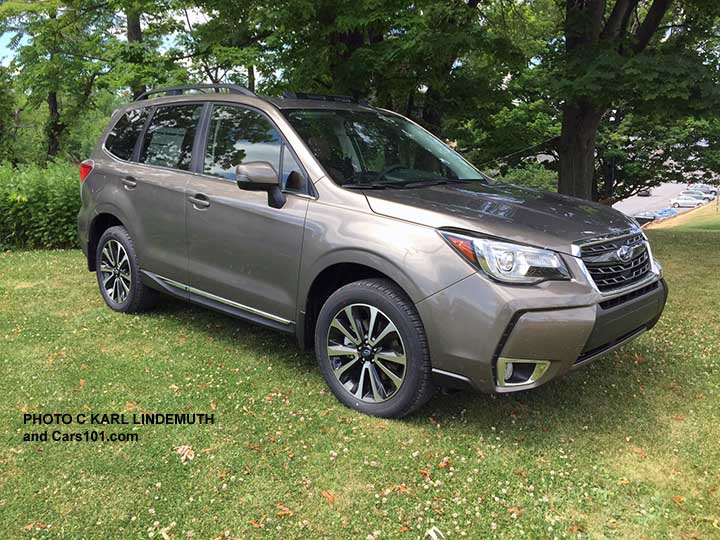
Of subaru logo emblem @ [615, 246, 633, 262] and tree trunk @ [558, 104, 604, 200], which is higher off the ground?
tree trunk @ [558, 104, 604, 200]

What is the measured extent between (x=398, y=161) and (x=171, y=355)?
7.16 feet

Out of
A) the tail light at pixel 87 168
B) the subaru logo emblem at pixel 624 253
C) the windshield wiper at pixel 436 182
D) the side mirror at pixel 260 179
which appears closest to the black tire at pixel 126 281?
the tail light at pixel 87 168

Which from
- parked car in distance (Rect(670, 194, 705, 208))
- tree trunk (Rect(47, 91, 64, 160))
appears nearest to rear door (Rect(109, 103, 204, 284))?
tree trunk (Rect(47, 91, 64, 160))

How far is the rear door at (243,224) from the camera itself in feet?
12.6

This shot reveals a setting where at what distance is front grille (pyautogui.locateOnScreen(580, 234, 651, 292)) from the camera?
325 centimetres

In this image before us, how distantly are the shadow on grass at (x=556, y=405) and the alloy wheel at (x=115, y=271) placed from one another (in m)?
1.46

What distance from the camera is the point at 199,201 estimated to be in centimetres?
432

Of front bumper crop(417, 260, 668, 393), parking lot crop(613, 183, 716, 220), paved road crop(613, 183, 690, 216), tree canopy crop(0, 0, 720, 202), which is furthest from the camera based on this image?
paved road crop(613, 183, 690, 216)

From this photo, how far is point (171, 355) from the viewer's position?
14.9 ft

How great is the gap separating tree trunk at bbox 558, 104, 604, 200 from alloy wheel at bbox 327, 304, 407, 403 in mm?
8479

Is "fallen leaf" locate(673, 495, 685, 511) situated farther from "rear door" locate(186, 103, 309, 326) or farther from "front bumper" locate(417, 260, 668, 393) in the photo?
"rear door" locate(186, 103, 309, 326)

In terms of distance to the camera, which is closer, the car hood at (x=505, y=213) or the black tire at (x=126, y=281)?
the car hood at (x=505, y=213)

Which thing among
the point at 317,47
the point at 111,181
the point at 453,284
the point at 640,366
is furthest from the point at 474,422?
the point at 317,47

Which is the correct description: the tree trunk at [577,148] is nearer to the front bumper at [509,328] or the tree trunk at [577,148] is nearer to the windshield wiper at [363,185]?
the windshield wiper at [363,185]
